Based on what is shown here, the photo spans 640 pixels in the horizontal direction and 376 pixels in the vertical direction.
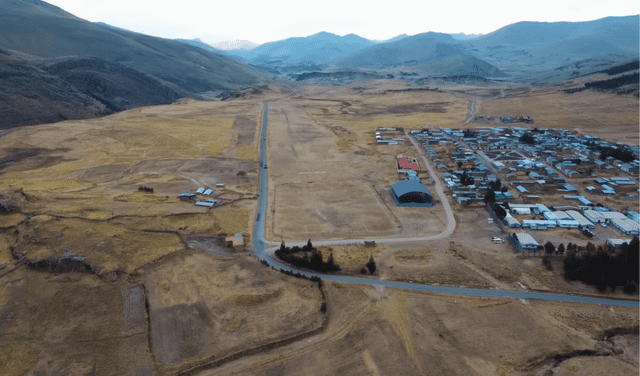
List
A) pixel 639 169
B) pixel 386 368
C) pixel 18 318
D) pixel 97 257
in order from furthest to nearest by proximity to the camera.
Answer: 1. pixel 639 169
2. pixel 97 257
3. pixel 18 318
4. pixel 386 368

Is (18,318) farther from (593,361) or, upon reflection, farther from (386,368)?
(593,361)

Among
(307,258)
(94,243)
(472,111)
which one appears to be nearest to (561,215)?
(307,258)

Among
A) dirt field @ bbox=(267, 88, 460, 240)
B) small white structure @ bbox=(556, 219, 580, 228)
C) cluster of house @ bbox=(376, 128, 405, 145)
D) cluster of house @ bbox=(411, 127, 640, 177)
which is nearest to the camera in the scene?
small white structure @ bbox=(556, 219, 580, 228)

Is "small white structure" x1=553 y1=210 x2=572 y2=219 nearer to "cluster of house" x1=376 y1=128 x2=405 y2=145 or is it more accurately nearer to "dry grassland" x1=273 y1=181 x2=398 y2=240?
"dry grassland" x1=273 y1=181 x2=398 y2=240

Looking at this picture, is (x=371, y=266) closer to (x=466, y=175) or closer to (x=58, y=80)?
(x=466, y=175)

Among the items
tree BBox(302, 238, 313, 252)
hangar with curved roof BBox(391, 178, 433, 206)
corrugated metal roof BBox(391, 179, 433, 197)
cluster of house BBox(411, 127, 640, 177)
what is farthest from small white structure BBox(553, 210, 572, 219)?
tree BBox(302, 238, 313, 252)

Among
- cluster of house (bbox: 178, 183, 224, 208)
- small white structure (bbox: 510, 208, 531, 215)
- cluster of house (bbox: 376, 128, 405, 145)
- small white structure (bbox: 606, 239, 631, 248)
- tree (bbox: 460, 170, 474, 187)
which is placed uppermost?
cluster of house (bbox: 376, 128, 405, 145)

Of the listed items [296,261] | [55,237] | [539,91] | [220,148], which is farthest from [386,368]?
[539,91]
